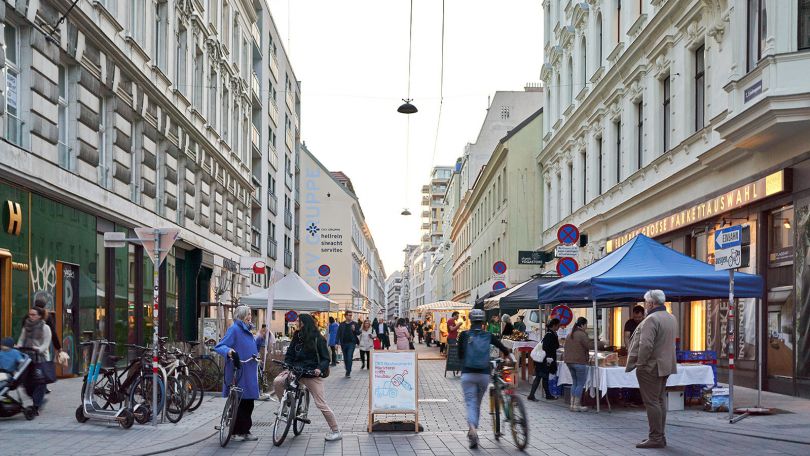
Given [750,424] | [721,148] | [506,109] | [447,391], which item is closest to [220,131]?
[447,391]

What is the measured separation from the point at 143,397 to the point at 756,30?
12.3m

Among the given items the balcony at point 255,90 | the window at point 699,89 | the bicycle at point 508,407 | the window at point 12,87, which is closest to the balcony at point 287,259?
the balcony at point 255,90

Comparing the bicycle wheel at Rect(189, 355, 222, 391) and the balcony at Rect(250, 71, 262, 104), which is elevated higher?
the balcony at Rect(250, 71, 262, 104)

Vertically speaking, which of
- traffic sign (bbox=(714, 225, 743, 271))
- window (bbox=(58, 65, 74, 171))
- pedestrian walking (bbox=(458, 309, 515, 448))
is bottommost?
pedestrian walking (bbox=(458, 309, 515, 448))

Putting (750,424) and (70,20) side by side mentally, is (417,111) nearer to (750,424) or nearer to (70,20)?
(70,20)

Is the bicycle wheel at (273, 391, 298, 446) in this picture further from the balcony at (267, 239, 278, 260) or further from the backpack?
the balcony at (267, 239, 278, 260)

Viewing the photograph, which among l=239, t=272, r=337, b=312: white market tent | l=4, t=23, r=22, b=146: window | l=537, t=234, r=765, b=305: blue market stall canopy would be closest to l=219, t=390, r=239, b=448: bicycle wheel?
l=537, t=234, r=765, b=305: blue market stall canopy

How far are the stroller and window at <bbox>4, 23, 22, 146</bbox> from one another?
5245mm

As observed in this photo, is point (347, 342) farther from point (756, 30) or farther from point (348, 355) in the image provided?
point (756, 30)

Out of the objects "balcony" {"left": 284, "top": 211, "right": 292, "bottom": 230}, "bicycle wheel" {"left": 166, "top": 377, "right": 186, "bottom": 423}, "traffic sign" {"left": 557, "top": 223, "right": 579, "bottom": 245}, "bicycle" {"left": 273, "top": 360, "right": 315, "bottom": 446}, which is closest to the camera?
"bicycle" {"left": 273, "top": 360, "right": 315, "bottom": 446}

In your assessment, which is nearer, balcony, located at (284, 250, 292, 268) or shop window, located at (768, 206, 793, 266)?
shop window, located at (768, 206, 793, 266)

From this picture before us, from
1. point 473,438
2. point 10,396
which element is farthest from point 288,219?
point 473,438

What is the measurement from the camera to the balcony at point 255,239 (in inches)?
1751

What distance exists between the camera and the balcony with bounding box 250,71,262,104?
43.8 meters
